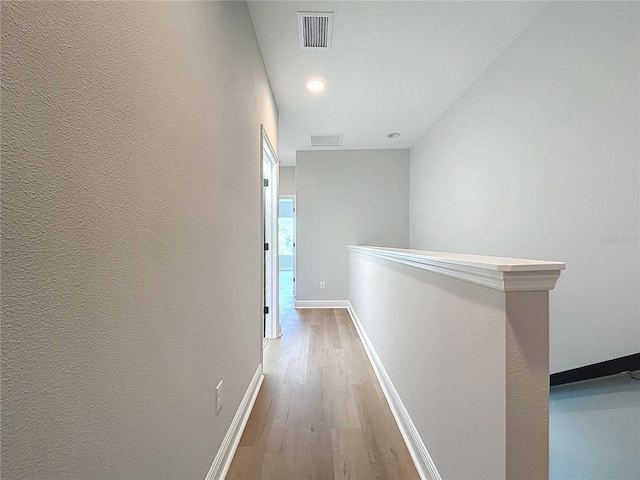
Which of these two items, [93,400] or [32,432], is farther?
[93,400]

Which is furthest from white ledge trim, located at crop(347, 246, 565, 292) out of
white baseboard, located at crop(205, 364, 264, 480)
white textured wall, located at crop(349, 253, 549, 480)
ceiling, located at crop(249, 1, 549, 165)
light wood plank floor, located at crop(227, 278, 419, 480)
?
ceiling, located at crop(249, 1, 549, 165)

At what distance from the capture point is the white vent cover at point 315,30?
6.74 feet

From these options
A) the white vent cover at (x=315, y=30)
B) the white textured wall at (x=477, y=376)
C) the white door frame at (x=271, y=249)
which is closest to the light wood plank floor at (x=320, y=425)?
the white textured wall at (x=477, y=376)

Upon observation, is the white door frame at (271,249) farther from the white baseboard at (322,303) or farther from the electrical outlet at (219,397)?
the electrical outlet at (219,397)

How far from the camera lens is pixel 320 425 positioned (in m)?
1.80

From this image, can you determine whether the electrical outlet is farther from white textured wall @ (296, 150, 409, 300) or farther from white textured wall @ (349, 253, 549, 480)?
white textured wall @ (296, 150, 409, 300)

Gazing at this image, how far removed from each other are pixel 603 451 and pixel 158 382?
6.21 ft

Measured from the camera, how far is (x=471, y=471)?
37.5 inches

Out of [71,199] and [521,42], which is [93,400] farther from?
[521,42]

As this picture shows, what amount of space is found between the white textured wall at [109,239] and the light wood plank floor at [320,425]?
15.5 inches

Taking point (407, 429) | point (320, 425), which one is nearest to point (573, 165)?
point (407, 429)

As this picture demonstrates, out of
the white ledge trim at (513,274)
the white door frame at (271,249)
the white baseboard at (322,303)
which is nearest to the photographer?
the white ledge trim at (513,274)

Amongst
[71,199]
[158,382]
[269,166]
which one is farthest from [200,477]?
[269,166]

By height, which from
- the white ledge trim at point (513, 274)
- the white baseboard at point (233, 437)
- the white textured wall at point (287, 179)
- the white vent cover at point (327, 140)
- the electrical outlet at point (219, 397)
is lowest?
the white baseboard at point (233, 437)
